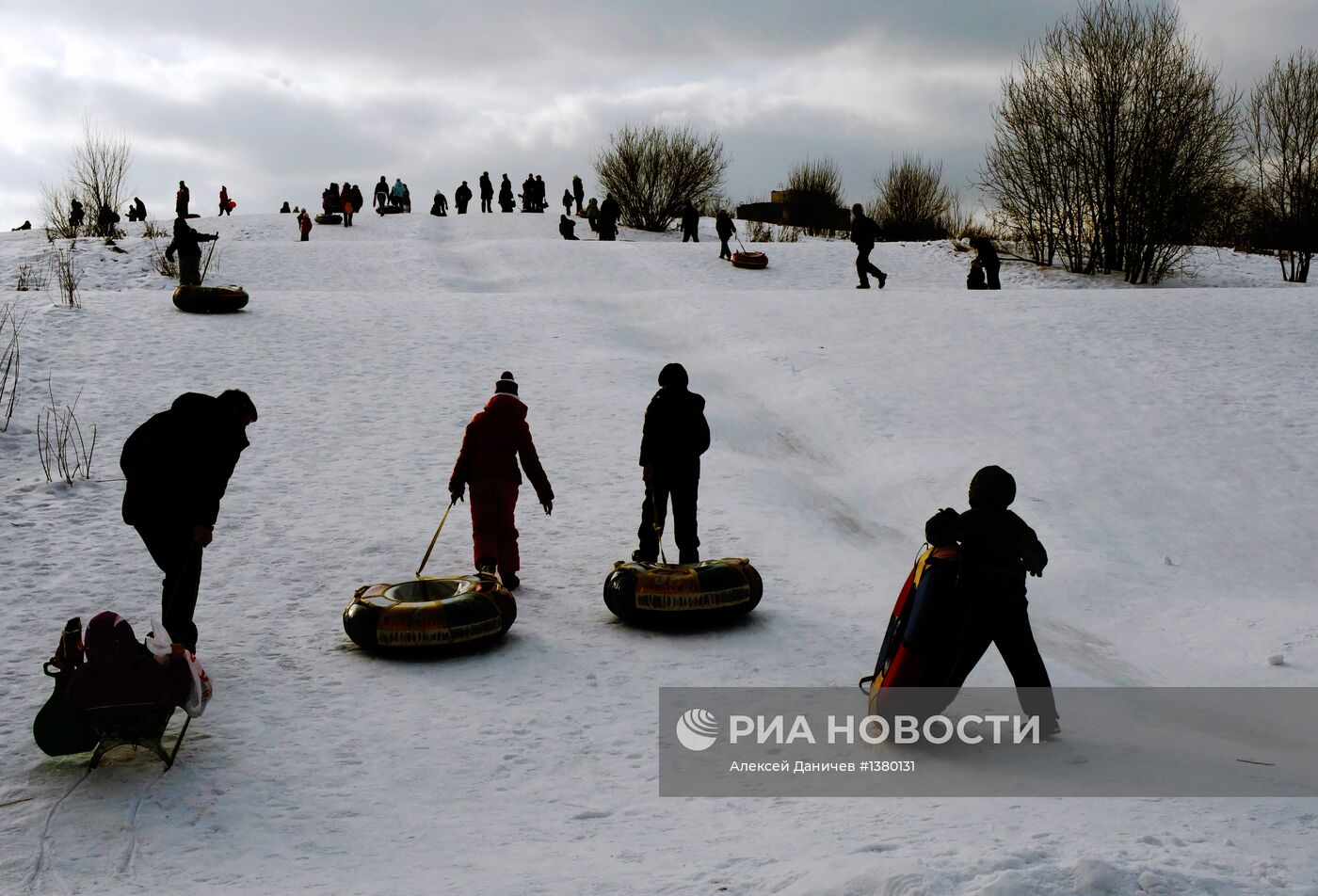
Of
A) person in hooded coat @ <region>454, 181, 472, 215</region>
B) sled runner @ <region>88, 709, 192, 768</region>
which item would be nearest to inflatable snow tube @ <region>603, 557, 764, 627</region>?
sled runner @ <region>88, 709, 192, 768</region>

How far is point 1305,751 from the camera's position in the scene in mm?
5273

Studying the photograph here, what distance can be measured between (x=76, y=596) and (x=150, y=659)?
312 cm

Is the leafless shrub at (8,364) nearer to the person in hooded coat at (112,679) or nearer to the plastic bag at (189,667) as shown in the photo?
the plastic bag at (189,667)

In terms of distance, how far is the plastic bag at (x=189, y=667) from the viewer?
4.69 meters

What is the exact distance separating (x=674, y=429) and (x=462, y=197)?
129ft

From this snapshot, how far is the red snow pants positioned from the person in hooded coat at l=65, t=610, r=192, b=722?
10.8 feet

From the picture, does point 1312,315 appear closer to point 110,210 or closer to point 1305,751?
point 1305,751

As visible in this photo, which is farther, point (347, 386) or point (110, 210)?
point (110, 210)

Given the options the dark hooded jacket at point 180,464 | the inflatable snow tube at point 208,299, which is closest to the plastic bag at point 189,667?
the dark hooded jacket at point 180,464

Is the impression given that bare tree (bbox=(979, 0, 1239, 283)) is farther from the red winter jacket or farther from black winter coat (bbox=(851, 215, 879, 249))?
the red winter jacket

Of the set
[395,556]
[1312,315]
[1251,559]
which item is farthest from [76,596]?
[1312,315]

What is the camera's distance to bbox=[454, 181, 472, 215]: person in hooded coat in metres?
44.6

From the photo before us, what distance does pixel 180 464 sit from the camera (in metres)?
5.59

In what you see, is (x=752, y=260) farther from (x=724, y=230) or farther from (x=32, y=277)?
(x=32, y=277)
